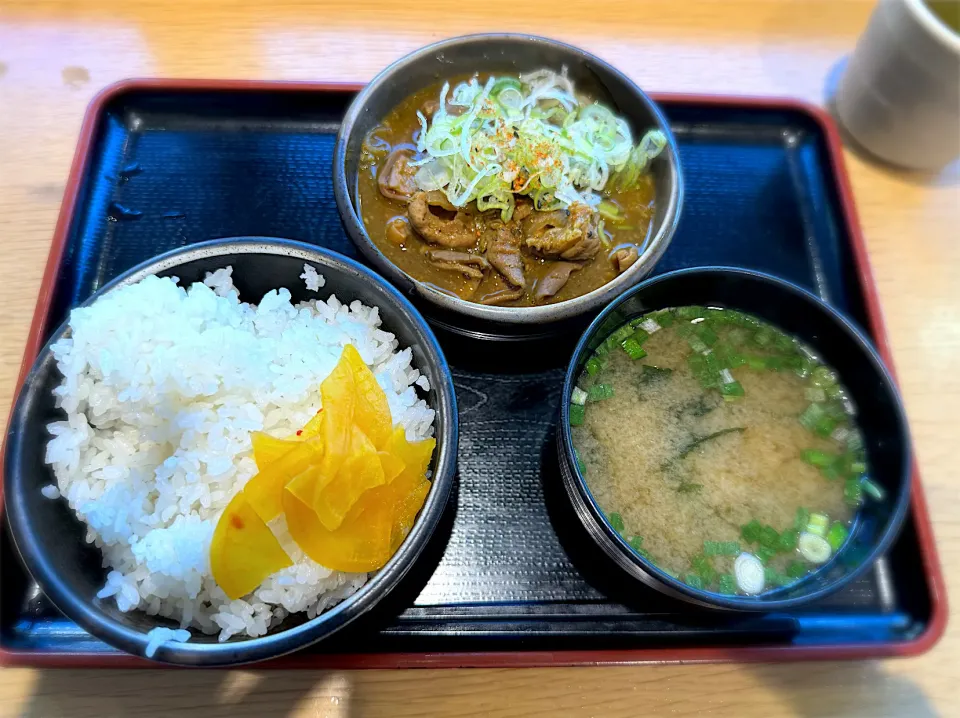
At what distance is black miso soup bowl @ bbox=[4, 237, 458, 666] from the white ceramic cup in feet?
6.72

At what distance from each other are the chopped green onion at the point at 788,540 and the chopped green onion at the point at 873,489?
249 millimetres

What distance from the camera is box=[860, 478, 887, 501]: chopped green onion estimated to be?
180 cm

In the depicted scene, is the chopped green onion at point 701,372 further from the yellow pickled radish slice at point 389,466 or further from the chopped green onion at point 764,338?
the yellow pickled radish slice at point 389,466

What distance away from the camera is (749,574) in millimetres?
1758

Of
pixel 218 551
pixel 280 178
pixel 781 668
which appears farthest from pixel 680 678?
pixel 280 178

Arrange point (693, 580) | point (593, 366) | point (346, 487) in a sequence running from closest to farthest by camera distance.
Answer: point (346, 487)
point (693, 580)
point (593, 366)

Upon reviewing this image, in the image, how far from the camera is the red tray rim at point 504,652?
171 cm

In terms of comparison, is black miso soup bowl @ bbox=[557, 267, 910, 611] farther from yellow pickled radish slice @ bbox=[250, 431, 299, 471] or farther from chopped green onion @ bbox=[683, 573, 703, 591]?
yellow pickled radish slice @ bbox=[250, 431, 299, 471]

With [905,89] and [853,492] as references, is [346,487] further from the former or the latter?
[905,89]

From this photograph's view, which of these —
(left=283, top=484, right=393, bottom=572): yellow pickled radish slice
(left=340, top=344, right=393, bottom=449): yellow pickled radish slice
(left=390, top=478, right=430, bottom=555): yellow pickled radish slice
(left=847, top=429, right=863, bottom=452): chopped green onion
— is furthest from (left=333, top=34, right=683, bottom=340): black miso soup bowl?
(left=847, top=429, right=863, bottom=452): chopped green onion

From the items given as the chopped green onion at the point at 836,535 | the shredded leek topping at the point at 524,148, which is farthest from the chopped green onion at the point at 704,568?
the shredded leek topping at the point at 524,148

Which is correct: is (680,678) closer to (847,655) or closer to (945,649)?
(847,655)

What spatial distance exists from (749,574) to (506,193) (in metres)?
1.43

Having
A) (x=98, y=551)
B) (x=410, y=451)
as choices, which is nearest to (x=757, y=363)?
(x=410, y=451)
